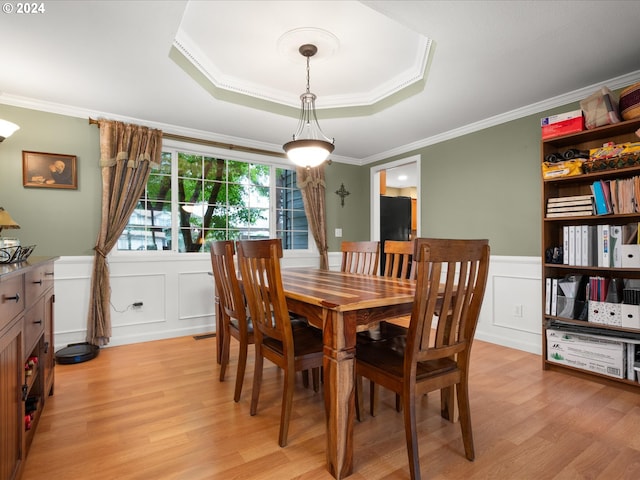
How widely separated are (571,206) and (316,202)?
2.80 meters

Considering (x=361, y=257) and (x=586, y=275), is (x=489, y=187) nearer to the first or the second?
(x=586, y=275)

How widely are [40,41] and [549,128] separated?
365 centimetres

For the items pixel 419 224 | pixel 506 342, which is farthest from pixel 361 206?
pixel 506 342

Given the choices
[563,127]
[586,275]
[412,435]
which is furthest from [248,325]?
[563,127]

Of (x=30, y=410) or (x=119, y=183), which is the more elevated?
(x=119, y=183)

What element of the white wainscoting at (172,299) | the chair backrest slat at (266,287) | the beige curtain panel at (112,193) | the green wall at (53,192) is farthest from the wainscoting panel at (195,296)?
the chair backrest slat at (266,287)

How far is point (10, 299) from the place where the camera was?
47.3 inches

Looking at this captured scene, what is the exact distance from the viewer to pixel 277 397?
2213mm

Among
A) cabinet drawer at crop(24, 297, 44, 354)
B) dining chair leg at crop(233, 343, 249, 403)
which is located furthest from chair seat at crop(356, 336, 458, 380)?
cabinet drawer at crop(24, 297, 44, 354)

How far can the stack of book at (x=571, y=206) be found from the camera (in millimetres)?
2500

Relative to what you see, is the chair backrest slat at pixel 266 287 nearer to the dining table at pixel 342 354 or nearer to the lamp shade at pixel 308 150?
the dining table at pixel 342 354

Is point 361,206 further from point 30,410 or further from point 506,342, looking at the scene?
point 30,410

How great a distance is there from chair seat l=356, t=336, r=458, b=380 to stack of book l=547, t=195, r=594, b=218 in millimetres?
1788

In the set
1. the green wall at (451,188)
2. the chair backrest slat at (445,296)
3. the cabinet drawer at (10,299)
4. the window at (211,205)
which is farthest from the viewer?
the window at (211,205)
